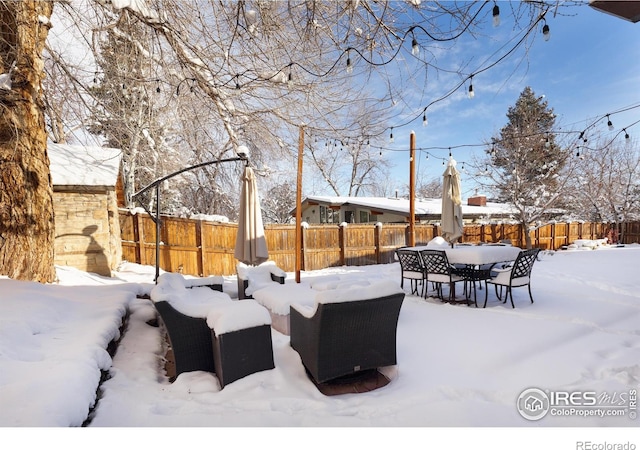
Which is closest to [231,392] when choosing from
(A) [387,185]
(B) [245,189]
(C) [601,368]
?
(C) [601,368]

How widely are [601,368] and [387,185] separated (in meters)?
25.3

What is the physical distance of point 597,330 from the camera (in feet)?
11.8

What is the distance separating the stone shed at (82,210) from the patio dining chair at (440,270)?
6983 millimetres

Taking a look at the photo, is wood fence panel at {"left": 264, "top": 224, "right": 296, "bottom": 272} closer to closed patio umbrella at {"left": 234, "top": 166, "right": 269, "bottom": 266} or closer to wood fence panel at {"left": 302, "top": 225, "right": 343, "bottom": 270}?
wood fence panel at {"left": 302, "top": 225, "right": 343, "bottom": 270}

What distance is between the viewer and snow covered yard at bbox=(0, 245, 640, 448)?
6.27 ft

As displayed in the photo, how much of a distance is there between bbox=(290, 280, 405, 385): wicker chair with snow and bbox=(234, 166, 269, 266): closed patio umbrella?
3.22 metres

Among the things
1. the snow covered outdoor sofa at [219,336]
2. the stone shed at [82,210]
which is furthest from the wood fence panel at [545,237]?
the stone shed at [82,210]

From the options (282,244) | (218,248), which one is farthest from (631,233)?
Result: (218,248)

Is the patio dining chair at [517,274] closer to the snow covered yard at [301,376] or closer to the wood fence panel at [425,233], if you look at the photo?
the snow covered yard at [301,376]

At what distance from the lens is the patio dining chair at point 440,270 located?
16.8ft

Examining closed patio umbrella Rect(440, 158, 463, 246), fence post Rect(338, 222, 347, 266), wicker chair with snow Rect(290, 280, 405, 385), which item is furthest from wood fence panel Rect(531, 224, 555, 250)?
wicker chair with snow Rect(290, 280, 405, 385)

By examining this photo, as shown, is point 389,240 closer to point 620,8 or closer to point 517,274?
point 517,274
